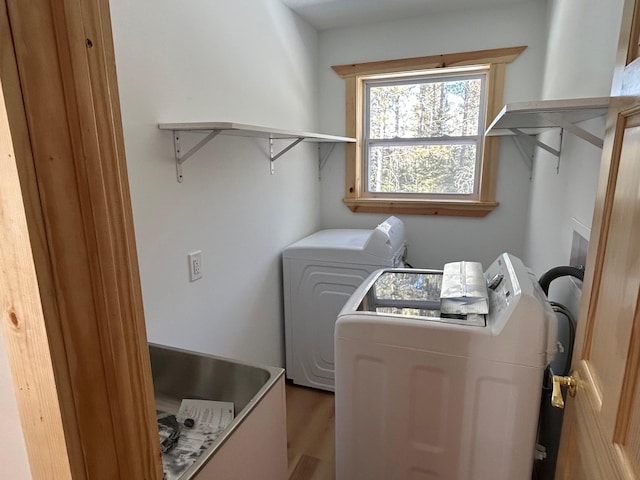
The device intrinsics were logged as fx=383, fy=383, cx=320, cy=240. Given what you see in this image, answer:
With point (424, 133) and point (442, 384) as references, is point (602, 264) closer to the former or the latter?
point (442, 384)

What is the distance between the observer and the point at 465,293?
1470 millimetres

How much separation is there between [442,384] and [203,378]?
85 centimetres

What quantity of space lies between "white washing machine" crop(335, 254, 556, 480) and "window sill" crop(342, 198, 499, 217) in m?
1.22

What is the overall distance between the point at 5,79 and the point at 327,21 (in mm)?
2694

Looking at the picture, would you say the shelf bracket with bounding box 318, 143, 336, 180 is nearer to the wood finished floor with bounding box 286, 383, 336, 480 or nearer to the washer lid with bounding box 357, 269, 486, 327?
the washer lid with bounding box 357, 269, 486, 327

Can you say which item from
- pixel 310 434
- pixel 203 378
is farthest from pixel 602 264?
pixel 310 434

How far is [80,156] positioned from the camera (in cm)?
46

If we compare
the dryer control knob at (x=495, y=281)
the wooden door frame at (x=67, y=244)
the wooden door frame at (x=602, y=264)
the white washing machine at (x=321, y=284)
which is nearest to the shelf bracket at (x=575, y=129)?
the wooden door frame at (x=602, y=264)

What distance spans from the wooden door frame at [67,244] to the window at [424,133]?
2.57 metres

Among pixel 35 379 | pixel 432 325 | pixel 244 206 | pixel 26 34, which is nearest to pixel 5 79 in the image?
pixel 26 34

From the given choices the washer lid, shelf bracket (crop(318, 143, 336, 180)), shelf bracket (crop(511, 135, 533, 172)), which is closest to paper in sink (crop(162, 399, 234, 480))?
the washer lid

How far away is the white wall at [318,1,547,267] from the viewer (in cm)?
246

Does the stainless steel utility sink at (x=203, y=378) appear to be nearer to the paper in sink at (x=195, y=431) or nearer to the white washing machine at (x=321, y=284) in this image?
the paper in sink at (x=195, y=431)

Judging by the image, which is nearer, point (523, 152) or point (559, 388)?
point (559, 388)
